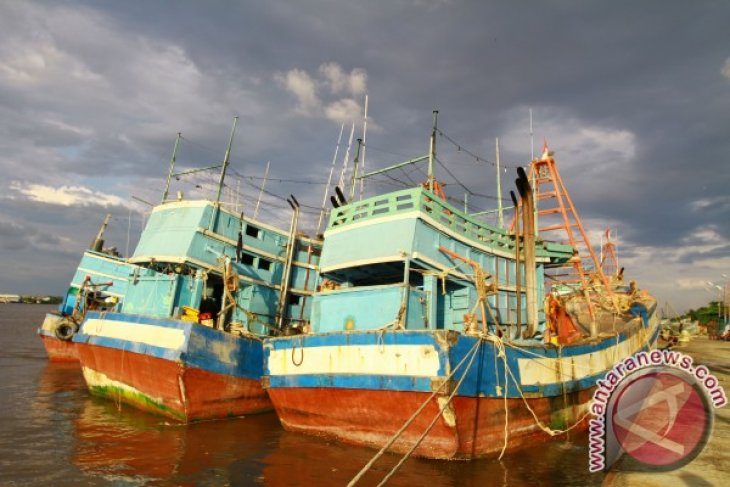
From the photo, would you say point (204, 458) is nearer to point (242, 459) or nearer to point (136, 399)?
point (242, 459)

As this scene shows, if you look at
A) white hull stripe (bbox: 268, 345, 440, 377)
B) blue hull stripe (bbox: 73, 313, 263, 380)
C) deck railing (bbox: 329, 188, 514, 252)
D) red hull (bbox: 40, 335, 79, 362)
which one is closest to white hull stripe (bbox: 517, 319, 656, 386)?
white hull stripe (bbox: 268, 345, 440, 377)

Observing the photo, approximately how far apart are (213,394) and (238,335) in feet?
5.72

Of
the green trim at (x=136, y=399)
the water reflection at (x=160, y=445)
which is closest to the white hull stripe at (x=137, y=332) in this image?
the green trim at (x=136, y=399)

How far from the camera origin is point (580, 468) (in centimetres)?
873

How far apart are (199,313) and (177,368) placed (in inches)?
110

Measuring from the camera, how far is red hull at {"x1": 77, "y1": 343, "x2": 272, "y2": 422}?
11.3 meters

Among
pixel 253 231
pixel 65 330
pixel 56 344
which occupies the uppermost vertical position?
pixel 253 231

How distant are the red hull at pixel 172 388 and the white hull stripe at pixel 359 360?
7.00 feet

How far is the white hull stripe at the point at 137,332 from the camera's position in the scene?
11.4m

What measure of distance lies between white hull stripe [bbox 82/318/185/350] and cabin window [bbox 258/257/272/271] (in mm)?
5395

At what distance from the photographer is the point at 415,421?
8.49 meters

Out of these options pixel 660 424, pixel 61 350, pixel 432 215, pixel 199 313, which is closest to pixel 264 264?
pixel 199 313

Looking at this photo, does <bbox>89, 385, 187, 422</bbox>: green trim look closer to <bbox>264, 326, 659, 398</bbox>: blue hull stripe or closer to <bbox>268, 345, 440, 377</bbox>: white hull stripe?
<bbox>264, 326, 659, 398</bbox>: blue hull stripe

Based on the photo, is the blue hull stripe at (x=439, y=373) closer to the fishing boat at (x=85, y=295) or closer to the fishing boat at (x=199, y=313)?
the fishing boat at (x=199, y=313)
